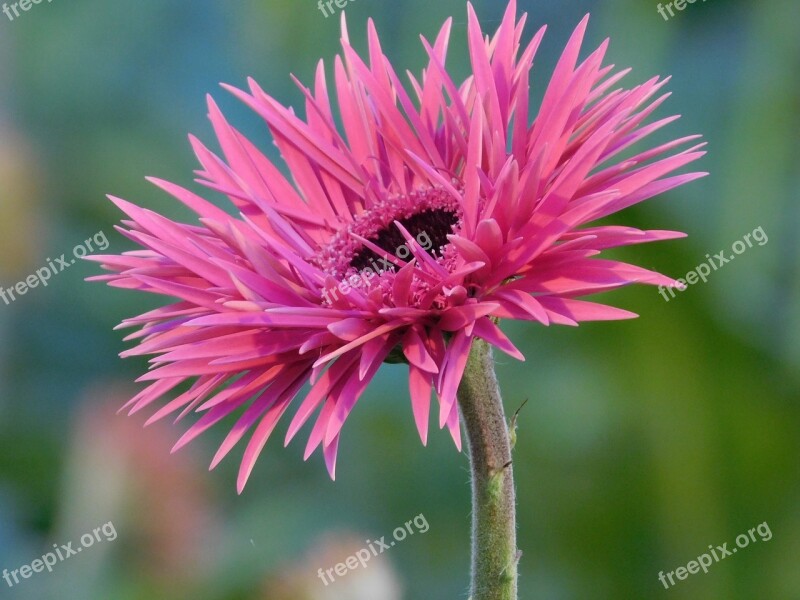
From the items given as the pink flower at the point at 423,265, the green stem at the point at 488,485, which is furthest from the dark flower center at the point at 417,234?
the green stem at the point at 488,485

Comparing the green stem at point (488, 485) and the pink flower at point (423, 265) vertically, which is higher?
the pink flower at point (423, 265)

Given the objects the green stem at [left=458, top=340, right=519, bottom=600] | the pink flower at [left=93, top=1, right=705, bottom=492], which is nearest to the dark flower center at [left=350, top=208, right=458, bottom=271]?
the pink flower at [left=93, top=1, right=705, bottom=492]

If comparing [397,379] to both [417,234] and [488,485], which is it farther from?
[488,485]

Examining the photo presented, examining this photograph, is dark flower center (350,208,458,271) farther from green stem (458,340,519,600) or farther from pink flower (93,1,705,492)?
green stem (458,340,519,600)

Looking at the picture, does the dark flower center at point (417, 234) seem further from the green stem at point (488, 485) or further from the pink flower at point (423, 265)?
the green stem at point (488, 485)

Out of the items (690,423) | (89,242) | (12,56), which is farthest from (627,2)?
(12,56)

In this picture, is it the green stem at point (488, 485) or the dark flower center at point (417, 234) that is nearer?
the green stem at point (488, 485)

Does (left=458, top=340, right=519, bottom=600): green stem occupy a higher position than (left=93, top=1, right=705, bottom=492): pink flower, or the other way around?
(left=93, top=1, right=705, bottom=492): pink flower

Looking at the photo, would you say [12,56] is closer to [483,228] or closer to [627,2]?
[627,2]
